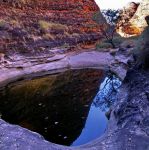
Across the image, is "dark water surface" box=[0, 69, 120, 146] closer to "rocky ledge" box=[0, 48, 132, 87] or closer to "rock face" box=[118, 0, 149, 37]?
"rocky ledge" box=[0, 48, 132, 87]

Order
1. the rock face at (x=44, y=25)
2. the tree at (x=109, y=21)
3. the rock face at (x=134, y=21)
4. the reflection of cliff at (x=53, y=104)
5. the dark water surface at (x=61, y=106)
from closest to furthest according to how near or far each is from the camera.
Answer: the dark water surface at (x=61, y=106) → the reflection of cliff at (x=53, y=104) → the rock face at (x=44, y=25) → the tree at (x=109, y=21) → the rock face at (x=134, y=21)

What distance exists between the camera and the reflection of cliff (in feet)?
46.5

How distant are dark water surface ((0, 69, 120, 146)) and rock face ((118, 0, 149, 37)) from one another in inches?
530

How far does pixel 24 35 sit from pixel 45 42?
2.11m

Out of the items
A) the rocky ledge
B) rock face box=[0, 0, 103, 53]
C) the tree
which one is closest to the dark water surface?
the rocky ledge

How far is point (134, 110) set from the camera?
12.2 m

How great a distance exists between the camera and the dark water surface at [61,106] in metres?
13.9

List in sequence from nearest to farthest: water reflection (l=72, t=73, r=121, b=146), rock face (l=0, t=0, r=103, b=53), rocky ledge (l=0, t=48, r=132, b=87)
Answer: water reflection (l=72, t=73, r=121, b=146)
rocky ledge (l=0, t=48, r=132, b=87)
rock face (l=0, t=0, r=103, b=53)

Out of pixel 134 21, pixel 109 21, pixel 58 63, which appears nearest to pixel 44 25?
pixel 58 63

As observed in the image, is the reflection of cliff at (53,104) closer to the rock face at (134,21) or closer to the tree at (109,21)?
the tree at (109,21)

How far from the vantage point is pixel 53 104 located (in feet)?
57.7

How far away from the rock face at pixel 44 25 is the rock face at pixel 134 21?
2.91 meters

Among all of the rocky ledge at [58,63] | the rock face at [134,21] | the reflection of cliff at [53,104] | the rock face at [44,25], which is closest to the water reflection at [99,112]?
the reflection of cliff at [53,104]

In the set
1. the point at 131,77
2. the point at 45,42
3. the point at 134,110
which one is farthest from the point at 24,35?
the point at 134,110
